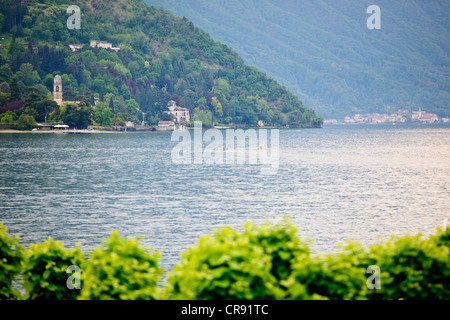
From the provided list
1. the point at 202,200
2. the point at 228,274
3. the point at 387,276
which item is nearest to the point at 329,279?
the point at 387,276

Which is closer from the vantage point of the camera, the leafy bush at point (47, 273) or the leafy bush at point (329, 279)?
the leafy bush at point (329, 279)

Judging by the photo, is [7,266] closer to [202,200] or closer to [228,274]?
[228,274]

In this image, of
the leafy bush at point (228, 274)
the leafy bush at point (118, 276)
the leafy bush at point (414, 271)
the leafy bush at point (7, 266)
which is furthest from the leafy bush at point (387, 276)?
the leafy bush at point (7, 266)

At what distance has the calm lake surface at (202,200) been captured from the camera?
128 ft

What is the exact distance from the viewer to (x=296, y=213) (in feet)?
156

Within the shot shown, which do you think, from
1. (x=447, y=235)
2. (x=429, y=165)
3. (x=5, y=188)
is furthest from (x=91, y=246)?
(x=429, y=165)

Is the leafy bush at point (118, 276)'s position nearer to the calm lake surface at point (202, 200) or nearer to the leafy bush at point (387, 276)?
the leafy bush at point (387, 276)

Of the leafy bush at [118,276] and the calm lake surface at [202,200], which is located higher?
the leafy bush at [118,276]

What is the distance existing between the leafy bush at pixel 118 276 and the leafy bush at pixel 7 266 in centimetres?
277

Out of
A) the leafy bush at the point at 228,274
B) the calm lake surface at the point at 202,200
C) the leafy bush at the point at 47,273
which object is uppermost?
the leafy bush at the point at 228,274

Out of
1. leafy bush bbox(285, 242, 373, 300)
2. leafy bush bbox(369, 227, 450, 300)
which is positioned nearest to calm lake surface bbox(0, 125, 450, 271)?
leafy bush bbox(369, 227, 450, 300)
